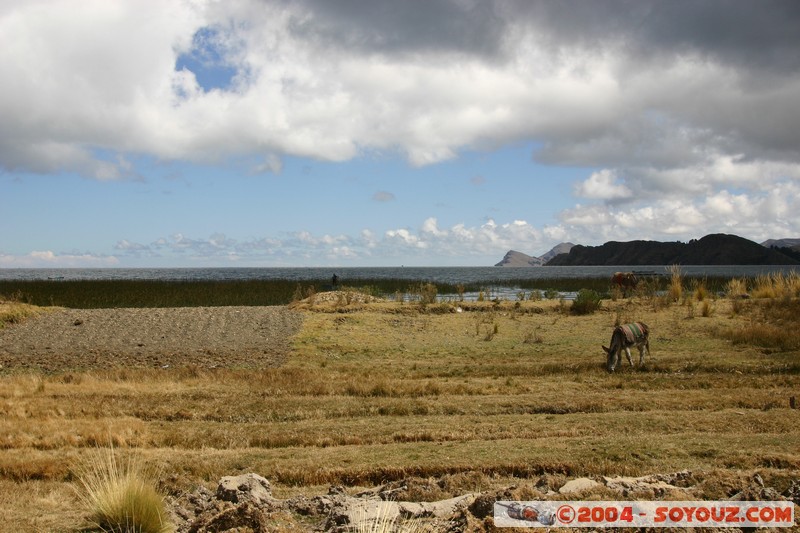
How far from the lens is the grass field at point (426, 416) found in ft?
25.2

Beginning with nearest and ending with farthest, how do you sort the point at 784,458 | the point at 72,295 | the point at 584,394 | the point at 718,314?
the point at 784,458, the point at 584,394, the point at 718,314, the point at 72,295

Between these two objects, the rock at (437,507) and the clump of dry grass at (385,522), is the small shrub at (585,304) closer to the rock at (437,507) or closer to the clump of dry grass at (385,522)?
the rock at (437,507)

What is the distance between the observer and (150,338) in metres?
20.9

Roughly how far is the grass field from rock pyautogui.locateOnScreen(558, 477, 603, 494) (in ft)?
1.22

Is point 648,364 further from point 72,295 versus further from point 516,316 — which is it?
point 72,295

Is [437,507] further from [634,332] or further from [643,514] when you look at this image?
[634,332]

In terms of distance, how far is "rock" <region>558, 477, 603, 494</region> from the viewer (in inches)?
242

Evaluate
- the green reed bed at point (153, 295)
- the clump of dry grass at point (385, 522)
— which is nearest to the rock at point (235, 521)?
the clump of dry grass at point (385, 522)

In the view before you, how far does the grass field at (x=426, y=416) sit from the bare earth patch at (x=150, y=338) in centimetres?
119

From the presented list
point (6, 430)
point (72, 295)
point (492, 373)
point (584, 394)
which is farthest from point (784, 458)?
point (72, 295)

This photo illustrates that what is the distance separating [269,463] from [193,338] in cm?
1369

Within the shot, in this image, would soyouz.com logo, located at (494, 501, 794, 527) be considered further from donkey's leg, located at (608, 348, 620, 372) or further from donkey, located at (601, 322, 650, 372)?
donkey, located at (601, 322, 650, 372)

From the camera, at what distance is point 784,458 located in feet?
25.5

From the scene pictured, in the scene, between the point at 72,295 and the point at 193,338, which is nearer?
the point at 193,338
